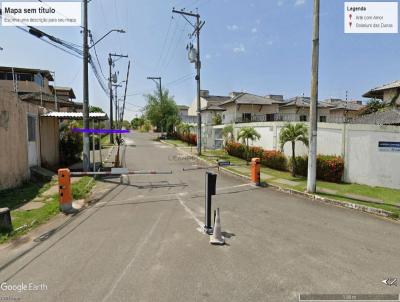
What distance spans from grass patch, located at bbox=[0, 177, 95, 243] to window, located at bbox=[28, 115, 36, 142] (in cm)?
295

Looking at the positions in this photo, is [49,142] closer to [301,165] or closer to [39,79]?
[301,165]

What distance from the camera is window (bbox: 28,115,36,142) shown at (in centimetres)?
1339

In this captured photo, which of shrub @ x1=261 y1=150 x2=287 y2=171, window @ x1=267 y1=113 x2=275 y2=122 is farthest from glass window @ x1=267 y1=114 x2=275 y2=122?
shrub @ x1=261 y1=150 x2=287 y2=171

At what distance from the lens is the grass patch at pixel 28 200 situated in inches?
266

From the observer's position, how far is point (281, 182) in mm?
12867

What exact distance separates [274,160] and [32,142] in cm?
1346

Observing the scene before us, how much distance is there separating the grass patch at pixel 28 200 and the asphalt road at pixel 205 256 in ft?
2.66

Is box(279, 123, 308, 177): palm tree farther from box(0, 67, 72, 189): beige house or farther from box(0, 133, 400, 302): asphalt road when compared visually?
box(0, 67, 72, 189): beige house

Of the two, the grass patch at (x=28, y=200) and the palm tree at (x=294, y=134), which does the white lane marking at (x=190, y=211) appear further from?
the palm tree at (x=294, y=134)

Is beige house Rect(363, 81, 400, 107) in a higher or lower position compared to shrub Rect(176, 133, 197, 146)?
higher

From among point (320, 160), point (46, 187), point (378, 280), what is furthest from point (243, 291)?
point (320, 160)

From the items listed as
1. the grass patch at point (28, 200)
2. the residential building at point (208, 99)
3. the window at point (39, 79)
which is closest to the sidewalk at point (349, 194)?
the grass patch at point (28, 200)

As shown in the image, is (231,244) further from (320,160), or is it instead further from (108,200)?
(320,160)

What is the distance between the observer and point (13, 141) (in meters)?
11.0
